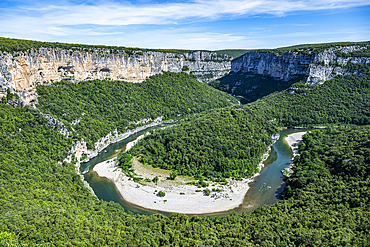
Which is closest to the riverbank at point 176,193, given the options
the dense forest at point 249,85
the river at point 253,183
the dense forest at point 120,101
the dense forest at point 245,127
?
the river at point 253,183

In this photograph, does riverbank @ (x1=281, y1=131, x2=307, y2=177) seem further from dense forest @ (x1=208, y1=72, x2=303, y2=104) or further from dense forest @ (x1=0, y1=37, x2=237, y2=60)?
dense forest @ (x1=0, y1=37, x2=237, y2=60)

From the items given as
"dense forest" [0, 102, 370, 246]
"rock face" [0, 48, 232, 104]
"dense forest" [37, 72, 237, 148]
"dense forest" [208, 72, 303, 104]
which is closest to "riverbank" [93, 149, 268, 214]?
"dense forest" [0, 102, 370, 246]

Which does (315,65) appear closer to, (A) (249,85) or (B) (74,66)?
(A) (249,85)

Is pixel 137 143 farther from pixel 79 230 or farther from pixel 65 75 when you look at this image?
pixel 79 230

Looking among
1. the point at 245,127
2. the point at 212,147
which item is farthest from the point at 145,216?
the point at 245,127

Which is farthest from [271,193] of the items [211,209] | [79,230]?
[79,230]

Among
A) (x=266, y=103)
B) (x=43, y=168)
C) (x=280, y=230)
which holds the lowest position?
(x=280, y=230)
